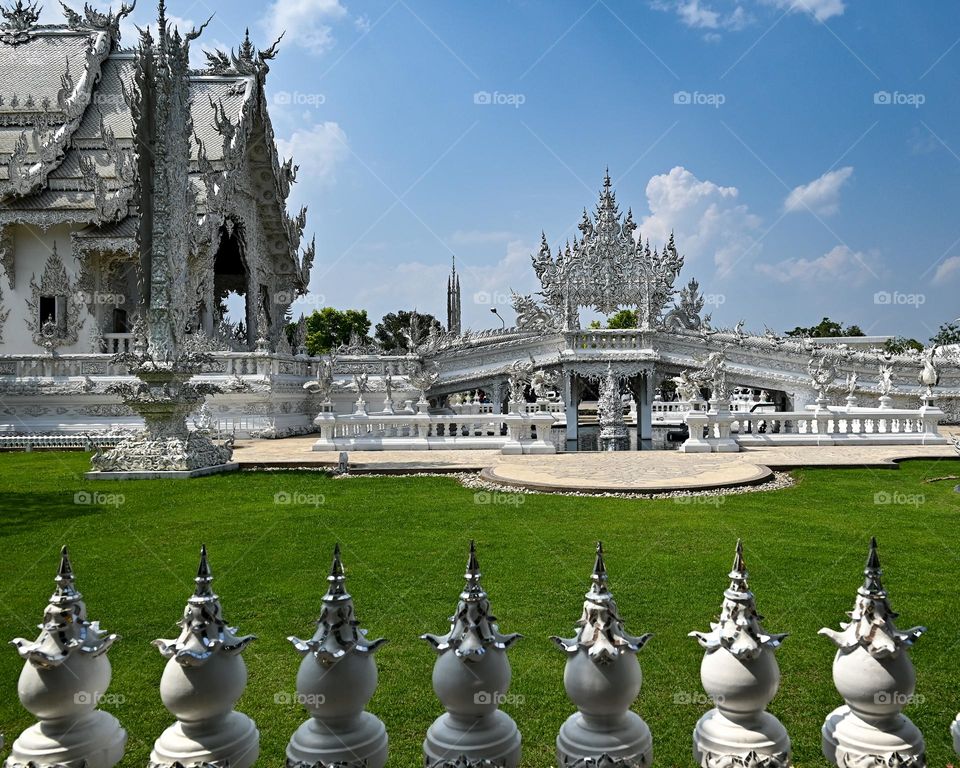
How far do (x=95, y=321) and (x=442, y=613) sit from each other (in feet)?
77.3

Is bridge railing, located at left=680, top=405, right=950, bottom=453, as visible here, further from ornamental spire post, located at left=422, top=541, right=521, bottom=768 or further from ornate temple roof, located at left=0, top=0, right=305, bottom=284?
ornate temple roof, located at left=0, top=0, right=305, bottom=284

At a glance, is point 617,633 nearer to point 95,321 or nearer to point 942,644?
point 942,644

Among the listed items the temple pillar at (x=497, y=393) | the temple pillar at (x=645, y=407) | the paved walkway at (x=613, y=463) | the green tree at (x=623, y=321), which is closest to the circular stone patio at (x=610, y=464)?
the paved walkway at (x=613, y=463)

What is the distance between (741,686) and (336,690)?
1.18 meters

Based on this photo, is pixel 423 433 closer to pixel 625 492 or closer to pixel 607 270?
pixel 625 492

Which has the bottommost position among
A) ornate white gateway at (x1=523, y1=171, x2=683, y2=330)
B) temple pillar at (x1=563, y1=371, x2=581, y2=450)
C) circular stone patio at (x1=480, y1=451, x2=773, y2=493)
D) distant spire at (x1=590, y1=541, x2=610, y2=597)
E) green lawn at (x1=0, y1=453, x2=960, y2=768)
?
green lawn at (x1=0, y1=453, x2=960, y2=768)

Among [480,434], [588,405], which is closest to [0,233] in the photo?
[480,434]

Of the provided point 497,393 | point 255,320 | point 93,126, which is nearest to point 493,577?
point 497,393

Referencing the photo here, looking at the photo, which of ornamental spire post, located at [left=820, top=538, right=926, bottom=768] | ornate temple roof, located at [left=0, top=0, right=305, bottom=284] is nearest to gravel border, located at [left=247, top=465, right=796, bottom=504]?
ornamental spire post, located at [left=820, top=538, right=926, bottom=768]

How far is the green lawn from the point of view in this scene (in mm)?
3420

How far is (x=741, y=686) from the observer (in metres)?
2.09

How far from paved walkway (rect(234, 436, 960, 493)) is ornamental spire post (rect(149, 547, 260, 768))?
8.16 m

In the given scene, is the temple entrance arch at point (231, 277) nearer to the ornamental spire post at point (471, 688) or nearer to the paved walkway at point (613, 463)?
the paved walkway at point (613, 463)

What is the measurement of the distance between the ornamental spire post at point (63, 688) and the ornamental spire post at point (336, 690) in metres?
0.61
